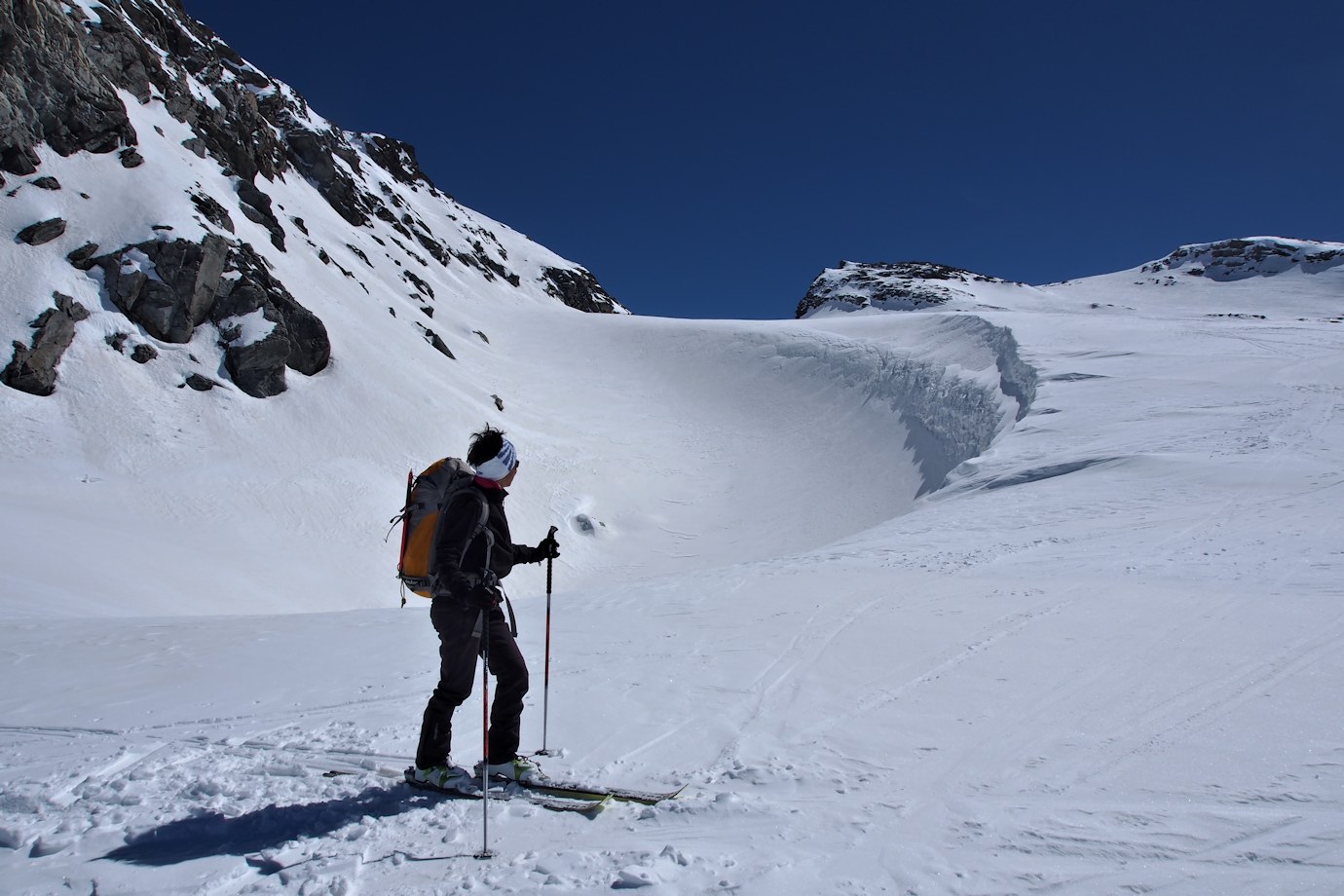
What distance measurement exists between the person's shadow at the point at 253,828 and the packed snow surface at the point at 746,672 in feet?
0.07

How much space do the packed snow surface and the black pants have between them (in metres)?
0.33

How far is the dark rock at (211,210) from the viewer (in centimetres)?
2578

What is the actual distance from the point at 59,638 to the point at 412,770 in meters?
6.15

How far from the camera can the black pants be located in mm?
4219

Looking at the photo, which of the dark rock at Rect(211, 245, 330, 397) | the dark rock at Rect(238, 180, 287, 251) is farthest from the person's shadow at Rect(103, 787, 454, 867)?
the dark rock at Rect(238, 180, 287, 251)

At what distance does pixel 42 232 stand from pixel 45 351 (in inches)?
175

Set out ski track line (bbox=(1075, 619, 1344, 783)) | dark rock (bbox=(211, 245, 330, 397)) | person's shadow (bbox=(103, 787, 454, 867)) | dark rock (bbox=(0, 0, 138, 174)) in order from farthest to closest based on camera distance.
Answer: dark rock (bbox=(211, 245, 330, 397)) < dark rock (bbox=(0, 0, 138, 174)) < ski track line (bbox=(1075, 619, 1344, 783)) < person's shadow (bbox=(103, 787, 454, 867))

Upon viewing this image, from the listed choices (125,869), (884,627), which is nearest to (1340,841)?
(884,627)

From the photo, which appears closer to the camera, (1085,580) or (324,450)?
(1085,580)

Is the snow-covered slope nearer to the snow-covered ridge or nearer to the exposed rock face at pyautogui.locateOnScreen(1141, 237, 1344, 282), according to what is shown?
the snow-covered ridge

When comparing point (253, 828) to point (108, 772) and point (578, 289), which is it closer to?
point (108, 772)

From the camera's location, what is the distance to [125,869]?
134 inches

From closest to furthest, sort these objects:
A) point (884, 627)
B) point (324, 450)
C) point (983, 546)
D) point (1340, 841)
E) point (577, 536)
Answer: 1. point (1340, 841)
2. point (884, 627)
3. point (983, 546)
4. point (324, 450)
5. point (577, 536)

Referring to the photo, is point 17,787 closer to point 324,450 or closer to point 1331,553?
point 1331,553
